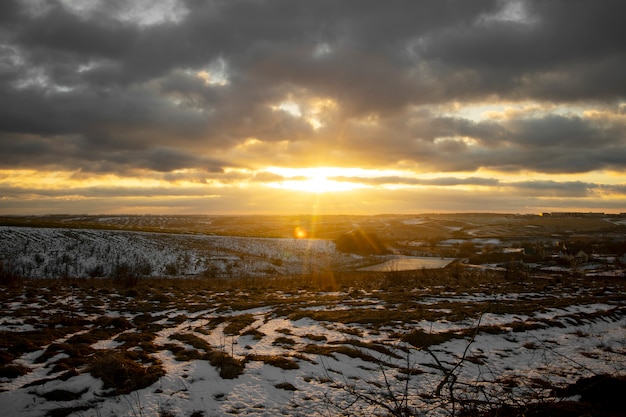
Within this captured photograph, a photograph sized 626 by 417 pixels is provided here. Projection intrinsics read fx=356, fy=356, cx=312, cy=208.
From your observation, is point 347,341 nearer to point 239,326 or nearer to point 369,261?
point 239,326

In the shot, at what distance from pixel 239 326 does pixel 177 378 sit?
595 centimetres

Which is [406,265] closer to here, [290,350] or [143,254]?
[143,254]

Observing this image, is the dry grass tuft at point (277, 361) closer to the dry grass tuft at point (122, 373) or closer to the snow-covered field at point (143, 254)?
the dry grass tuft at point (122, 373)

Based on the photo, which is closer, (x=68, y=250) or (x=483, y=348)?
(x=483, y=348)

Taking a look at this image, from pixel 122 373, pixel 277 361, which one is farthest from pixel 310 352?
pixel 122 373

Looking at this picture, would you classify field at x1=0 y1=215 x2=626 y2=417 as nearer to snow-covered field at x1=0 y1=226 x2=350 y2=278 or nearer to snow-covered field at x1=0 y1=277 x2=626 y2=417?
snow-covered field at x1=0 y1=277 x2=626 y2=417

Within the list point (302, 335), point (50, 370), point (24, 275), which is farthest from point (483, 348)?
point (24, 275)

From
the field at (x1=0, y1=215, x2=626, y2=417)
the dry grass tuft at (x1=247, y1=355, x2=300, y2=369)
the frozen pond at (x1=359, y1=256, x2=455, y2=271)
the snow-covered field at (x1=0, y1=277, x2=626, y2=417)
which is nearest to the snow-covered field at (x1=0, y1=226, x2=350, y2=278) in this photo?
the frozen pond at (x1=359, y1=256, x2=455, y2=271)

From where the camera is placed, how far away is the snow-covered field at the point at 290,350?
25.0 ft

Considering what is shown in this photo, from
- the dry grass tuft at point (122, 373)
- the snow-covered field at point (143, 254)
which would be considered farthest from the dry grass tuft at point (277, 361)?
the snow-covered field at point (143, 254)

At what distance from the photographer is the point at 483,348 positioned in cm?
1269

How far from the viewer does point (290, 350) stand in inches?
458

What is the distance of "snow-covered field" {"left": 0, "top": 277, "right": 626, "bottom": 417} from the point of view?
7633 millimetres

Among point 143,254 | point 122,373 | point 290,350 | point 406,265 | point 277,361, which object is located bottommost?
point 406,265
